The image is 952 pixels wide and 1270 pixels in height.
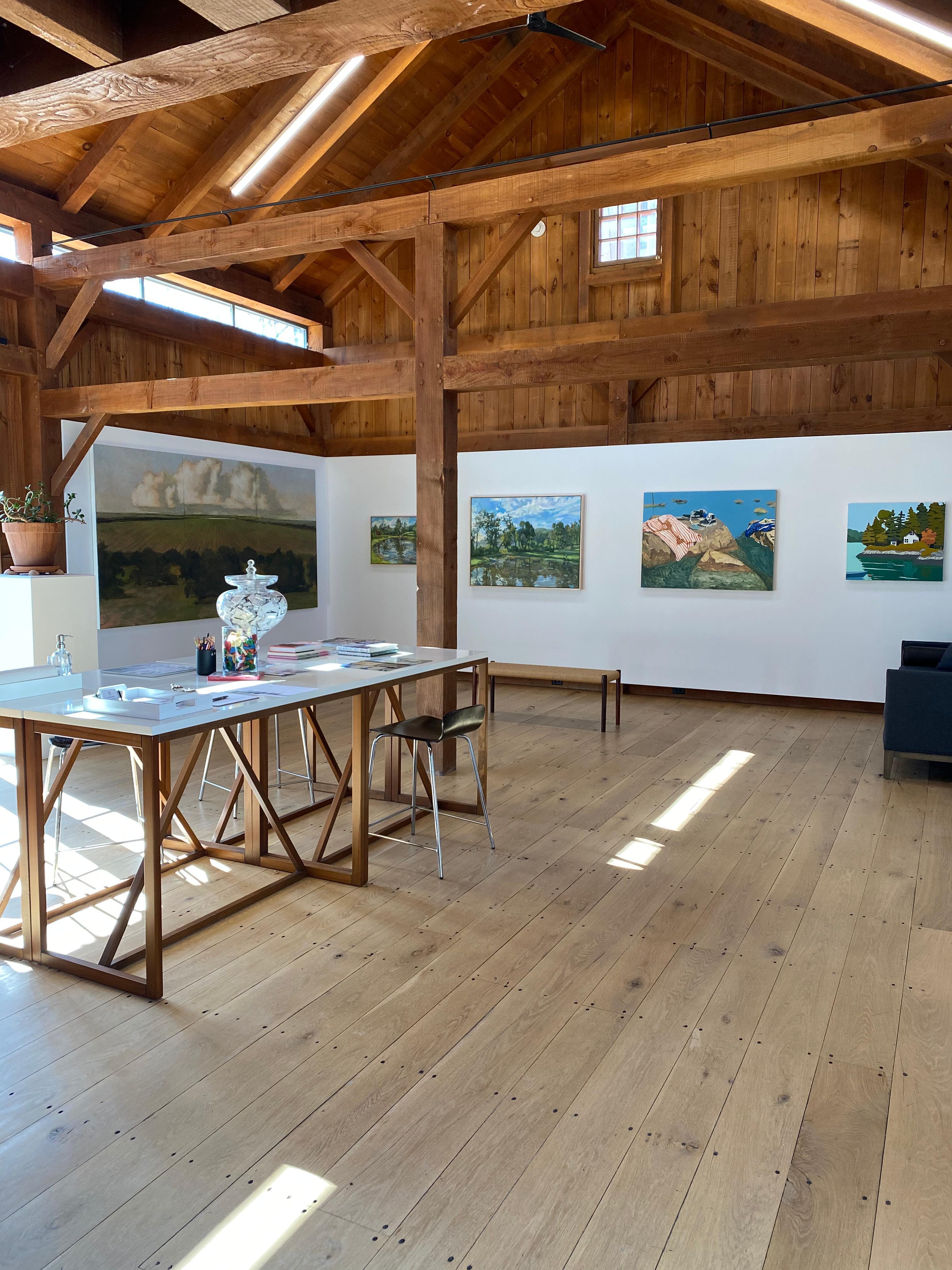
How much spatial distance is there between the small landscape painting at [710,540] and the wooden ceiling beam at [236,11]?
284 inches

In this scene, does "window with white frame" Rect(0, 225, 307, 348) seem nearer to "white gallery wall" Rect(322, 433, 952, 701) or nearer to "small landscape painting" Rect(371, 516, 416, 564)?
"white gallery wall" Rect(322, 433, 952, 701)

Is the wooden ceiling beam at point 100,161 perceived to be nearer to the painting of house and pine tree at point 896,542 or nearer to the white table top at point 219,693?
the white table top at point 219,693

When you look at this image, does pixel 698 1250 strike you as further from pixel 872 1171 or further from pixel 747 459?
pixel 747 459

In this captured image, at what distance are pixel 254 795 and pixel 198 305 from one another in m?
6.80

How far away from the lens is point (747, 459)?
27.5 ft

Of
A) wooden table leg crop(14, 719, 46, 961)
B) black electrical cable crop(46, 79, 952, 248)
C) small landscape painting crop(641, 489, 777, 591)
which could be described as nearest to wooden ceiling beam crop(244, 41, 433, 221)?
black electrical cable crop(46, 79, 952, 248)

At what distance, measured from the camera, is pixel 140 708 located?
305 centimetres

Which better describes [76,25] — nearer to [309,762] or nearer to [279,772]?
[309,762]

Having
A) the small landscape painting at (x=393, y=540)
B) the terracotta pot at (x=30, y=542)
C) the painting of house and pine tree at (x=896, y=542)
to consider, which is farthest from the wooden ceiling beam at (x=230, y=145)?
the painting of house and pine tree at (x=896, y=542)

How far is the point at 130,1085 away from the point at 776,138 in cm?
512

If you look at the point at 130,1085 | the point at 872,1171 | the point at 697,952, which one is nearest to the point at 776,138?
the point at 697,952

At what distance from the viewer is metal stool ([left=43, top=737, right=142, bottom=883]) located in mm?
3805

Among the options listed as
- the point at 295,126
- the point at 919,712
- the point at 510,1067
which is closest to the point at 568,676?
the point at 919,712

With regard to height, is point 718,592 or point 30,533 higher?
point 30,533
